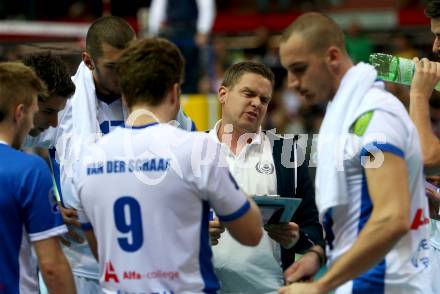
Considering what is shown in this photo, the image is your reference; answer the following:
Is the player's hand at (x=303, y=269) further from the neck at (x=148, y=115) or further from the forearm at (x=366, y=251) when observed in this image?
the neck at (x=148, y=115)

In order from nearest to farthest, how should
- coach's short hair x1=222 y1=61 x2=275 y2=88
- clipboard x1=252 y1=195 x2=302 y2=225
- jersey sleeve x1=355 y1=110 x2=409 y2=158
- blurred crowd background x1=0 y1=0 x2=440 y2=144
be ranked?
jersey sleeve x1=355 y1=110 x2=409 y2=158, clipboard x1=252 y1=195 x2=302 y2=225, coach's short hair x1=222 y1=61 x2=275 y2=88, blurred crowd background x1=0 y1=0 x2=440 y2=144

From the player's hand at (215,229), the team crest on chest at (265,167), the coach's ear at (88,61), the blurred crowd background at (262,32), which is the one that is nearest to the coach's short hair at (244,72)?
the team crest on chest at (265,167)

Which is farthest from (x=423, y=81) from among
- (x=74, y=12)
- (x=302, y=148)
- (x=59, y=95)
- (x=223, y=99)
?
(x=74, y=12)

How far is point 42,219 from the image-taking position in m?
4.26

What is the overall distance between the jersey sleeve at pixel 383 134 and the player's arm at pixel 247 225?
0.58 metres

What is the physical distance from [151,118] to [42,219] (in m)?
0.76

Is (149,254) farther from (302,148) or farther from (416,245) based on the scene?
(302,148)

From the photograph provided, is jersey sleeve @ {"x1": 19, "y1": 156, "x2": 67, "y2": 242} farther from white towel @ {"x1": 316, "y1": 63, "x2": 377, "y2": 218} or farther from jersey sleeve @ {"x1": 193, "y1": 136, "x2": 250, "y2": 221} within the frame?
white towel @ {"x1": 316, "y1": 63, "x2": 377, "y2": 218}

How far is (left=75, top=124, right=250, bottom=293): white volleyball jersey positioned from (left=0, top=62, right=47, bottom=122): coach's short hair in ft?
1.83

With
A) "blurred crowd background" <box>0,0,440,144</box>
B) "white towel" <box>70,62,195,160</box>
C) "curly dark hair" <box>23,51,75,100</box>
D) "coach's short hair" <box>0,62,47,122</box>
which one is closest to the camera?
"coach's short hair" <box>0,62,47,122</box>

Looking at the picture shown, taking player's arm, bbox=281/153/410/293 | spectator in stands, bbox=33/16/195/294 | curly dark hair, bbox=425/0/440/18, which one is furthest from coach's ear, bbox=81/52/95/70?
player's arm, bbox=281/153/410/293

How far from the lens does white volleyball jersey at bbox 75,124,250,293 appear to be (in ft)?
13.1

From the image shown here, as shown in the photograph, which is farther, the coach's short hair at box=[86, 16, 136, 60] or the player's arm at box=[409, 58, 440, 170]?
the coach's short hair at box=[86, 16, 136, 60]

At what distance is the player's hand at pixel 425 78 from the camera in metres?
4.83
